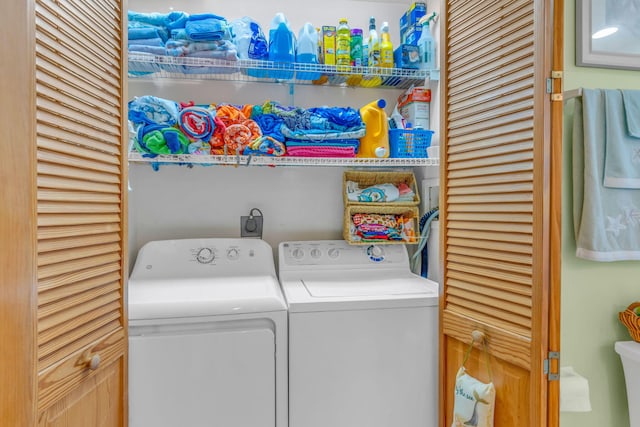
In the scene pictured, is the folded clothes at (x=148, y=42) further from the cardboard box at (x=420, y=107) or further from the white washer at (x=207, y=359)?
the cardboard box at (x=420, y=107)

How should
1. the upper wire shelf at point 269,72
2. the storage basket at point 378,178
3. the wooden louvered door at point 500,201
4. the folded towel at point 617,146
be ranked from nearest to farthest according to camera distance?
1. the wooden louvered door at point 500,201
2. the folded towel at point 617,146
3. the upper wire shelf at point 269,72
4. the storage basket at point 378,178

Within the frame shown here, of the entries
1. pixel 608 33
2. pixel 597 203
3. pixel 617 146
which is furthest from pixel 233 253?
pixel 608 33

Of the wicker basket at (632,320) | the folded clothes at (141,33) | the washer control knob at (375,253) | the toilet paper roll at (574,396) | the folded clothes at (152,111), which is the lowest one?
the toilet paper roll at (574,396)

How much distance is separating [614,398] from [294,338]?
1.34m

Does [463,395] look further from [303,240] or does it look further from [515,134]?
[303,240]

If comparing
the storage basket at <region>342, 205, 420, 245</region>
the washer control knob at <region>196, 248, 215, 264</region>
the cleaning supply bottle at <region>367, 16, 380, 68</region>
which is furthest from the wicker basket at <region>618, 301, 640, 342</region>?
the washer control knob at <region>196, 248, 215, 264</region>

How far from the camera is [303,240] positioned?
2.26 m

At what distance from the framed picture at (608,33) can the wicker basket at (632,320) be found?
98 cm

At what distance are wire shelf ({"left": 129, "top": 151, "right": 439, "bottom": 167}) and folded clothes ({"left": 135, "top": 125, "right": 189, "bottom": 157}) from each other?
0.03m

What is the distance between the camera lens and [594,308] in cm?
167

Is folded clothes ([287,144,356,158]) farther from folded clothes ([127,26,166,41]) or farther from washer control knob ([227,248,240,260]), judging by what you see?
folded clothes ([127,26,166,41])

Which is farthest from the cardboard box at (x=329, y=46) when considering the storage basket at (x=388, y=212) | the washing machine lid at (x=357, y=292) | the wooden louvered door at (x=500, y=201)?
the washing machine lid at (x=357, y=292)

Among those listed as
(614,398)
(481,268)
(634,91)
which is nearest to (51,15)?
(481,268)

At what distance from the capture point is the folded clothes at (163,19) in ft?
5.99
